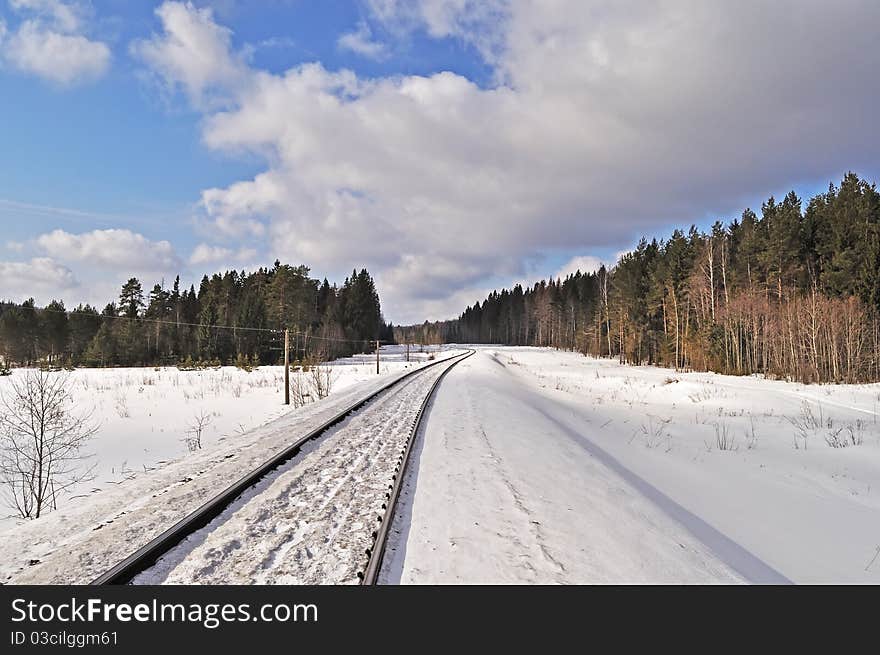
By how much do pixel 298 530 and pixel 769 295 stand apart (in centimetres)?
4650

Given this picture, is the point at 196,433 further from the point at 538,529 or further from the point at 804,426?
the point at 804,426

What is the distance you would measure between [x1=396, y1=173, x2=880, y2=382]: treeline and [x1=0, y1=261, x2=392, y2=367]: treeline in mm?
41392

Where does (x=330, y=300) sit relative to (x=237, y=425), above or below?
above

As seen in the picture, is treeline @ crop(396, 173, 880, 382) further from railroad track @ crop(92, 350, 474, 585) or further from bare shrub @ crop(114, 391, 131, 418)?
bare shrub @ crop(114, 391, 131, 418)

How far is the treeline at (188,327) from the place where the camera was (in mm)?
54812

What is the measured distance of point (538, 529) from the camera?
457 centimetres

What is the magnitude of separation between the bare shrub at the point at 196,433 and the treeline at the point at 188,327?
33.3 metres

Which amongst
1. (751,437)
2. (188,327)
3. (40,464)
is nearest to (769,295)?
(751,437)

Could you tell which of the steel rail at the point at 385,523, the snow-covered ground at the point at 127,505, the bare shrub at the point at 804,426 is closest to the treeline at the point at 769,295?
the bare shrub at the point at 804,426

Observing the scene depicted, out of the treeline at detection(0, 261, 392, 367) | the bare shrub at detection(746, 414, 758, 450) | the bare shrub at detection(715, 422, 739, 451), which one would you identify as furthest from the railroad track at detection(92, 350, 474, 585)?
the treeline at detection(0, 261, 392, 367)
